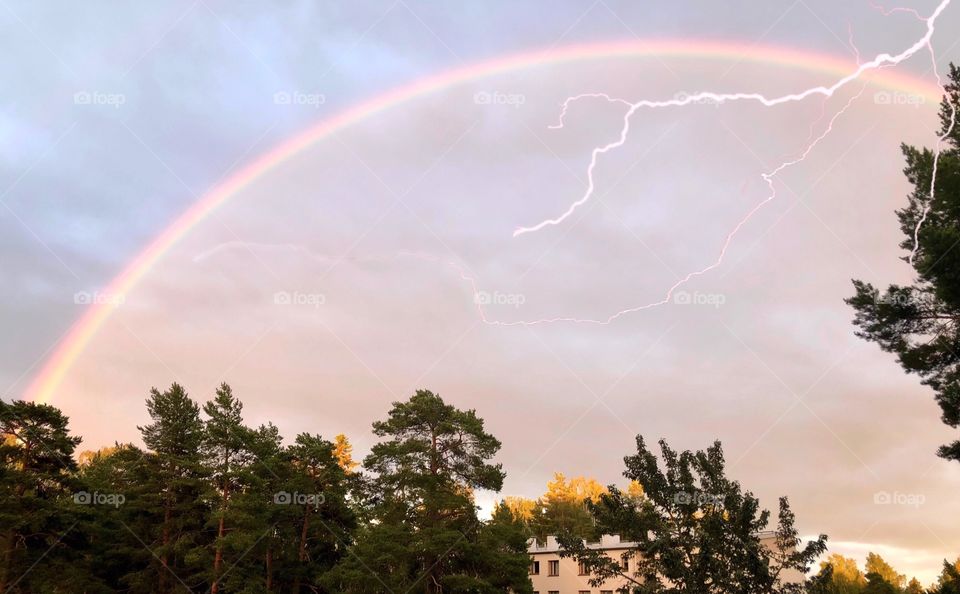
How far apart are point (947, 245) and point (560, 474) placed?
7383cm

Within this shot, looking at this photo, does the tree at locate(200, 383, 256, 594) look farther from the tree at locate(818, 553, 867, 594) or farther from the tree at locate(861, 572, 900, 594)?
the tree at locate(861, 572, 900, 594)

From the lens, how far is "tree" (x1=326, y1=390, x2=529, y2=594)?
108ft

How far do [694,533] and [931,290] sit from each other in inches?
481

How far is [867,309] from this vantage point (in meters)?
24.3

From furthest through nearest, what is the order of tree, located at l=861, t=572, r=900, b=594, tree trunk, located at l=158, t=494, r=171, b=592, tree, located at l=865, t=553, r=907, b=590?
tree, located at l=865, t=553, r=907, b=590, tree, located at l=861, t=572, r=900, b=594, tree trunk, located at l=158, t=494, r=171, b=592

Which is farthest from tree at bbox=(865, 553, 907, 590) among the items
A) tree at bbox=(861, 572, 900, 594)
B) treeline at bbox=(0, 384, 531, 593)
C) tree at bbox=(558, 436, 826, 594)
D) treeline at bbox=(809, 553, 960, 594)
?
tree at bbox=(558, 436, 826, 594)

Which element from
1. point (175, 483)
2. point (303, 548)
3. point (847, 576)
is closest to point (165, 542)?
point (175, 483)

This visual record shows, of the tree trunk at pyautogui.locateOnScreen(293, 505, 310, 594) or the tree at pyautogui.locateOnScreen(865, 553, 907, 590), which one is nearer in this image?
the tree trunk at pyautogui.locateOnScreen(293, 505, 310, 594)

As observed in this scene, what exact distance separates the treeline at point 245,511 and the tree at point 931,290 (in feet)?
65.6

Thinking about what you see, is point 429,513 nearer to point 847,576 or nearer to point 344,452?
point 344,452

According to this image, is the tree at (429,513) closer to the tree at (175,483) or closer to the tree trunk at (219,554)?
the tree trunk at (219,554)

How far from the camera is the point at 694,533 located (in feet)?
58.6

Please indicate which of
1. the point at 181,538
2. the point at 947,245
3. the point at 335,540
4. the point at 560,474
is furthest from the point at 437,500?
the point at 560,474

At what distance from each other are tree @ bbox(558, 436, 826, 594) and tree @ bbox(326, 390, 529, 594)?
48.1 ft
